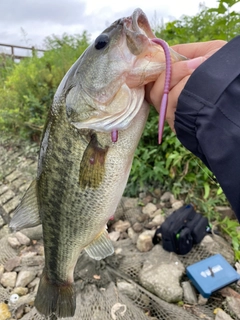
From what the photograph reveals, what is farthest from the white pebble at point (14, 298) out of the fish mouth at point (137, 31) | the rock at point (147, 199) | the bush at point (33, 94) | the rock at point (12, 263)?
the bush at point (33, 94)

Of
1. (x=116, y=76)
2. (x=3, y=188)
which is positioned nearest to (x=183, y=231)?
(x=116, y=76)

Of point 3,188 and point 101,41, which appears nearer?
point 101,41

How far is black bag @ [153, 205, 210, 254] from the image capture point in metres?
3.35

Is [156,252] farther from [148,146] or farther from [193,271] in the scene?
[148,146]

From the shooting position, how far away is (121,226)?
405 centimetres

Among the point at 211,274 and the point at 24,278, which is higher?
the point at 211,274

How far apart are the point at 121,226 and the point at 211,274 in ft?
4.33

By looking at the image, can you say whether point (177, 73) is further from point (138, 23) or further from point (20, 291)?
point (20, 291)

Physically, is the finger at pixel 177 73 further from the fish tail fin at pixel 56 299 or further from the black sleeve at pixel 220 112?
the fish tail fin at pixel 56 299

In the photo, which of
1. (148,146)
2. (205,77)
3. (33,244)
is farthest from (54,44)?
(205,77)

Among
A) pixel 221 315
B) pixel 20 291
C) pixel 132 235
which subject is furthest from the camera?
pixel 132 235

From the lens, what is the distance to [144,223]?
409 centimetres

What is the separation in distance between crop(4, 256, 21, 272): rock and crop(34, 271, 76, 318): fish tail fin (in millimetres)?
1465

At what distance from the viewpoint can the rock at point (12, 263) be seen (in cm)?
357
